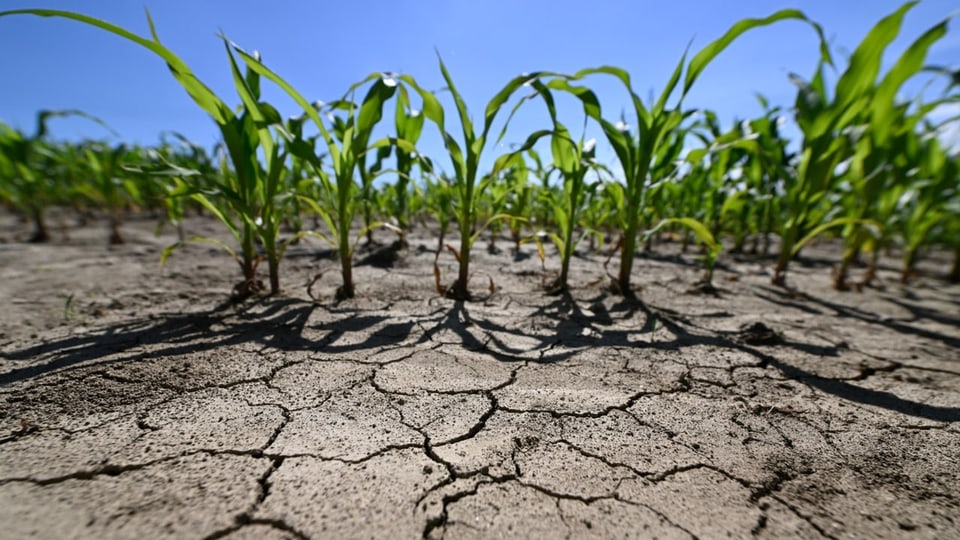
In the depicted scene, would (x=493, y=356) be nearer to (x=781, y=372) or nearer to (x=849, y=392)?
(x=781, y=372)

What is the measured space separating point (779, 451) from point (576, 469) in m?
0.42

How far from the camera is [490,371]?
3.43 ft

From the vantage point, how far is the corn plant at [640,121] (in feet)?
4.52

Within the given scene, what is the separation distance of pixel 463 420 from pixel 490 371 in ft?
0.78

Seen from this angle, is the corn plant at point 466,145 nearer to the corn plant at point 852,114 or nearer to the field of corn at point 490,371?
the field of corn at point 490,371

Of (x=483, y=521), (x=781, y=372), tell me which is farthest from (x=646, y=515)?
(x=781, y=372)

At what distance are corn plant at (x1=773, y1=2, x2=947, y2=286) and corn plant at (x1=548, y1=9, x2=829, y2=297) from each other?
0.59 feet

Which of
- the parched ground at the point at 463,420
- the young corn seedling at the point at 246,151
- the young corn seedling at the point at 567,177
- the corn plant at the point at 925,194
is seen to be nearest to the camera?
the parched ground at the point at 463,420

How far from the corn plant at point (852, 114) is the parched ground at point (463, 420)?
26.1 inches

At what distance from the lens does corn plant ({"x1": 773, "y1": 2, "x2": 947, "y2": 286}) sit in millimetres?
1502

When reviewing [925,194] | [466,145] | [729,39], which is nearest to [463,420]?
[466,145]

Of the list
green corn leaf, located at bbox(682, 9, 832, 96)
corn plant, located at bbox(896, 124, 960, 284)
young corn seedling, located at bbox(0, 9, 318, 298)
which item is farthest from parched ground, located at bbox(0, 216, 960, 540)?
corn plant, located at bbox(896, 124, 960, 284)

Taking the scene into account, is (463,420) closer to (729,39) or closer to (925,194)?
(729,39)

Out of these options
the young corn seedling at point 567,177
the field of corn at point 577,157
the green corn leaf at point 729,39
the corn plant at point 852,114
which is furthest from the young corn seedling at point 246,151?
the corn plant at point 852,114
